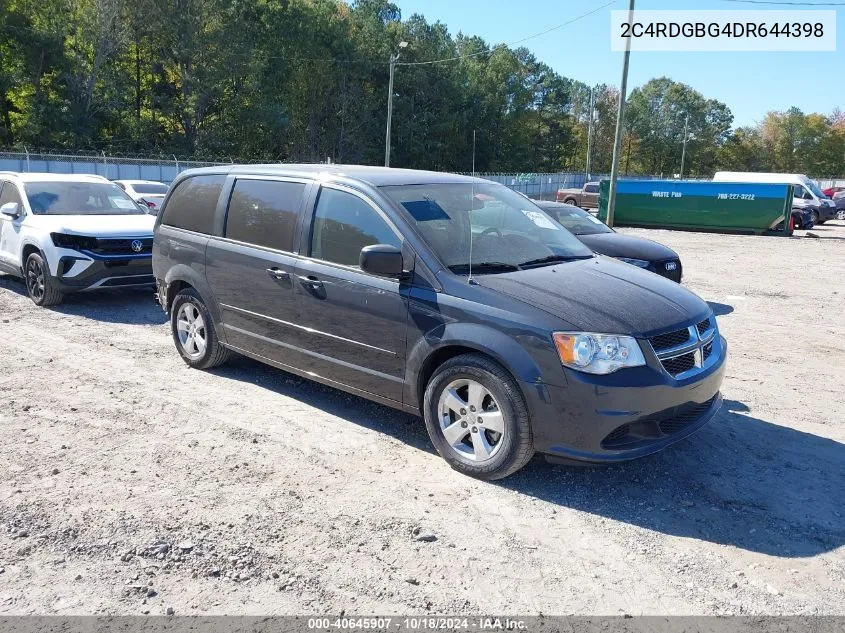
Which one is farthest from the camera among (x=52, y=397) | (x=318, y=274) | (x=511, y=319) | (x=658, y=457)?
(x=52, y=397)

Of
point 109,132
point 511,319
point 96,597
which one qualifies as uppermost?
point 109,132

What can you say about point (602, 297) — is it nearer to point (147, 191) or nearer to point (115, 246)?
point (115, 246)

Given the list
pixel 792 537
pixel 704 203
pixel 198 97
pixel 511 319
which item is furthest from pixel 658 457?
pixel 198 97

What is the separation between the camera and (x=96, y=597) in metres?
3.13

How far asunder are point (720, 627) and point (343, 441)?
268 cm

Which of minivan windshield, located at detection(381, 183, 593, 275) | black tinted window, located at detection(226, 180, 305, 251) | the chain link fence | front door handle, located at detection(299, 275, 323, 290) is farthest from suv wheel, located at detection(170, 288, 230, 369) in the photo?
the chain link fence

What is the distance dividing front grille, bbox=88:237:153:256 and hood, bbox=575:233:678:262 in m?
6.05

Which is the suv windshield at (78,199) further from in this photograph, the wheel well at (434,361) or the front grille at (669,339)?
the front grille at (669,339)

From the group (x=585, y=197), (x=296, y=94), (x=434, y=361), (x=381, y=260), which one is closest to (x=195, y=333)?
(x=381, y=260)

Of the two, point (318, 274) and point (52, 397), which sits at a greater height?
point (318, 274)

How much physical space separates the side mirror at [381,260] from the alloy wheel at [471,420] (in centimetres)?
80

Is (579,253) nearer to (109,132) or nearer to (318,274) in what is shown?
(318,274)

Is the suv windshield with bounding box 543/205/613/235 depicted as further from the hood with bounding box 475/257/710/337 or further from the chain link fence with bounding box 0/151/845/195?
the chain link fence with bounding box 0/151/845/195

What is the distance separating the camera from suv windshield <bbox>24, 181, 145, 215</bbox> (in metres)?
9.84
